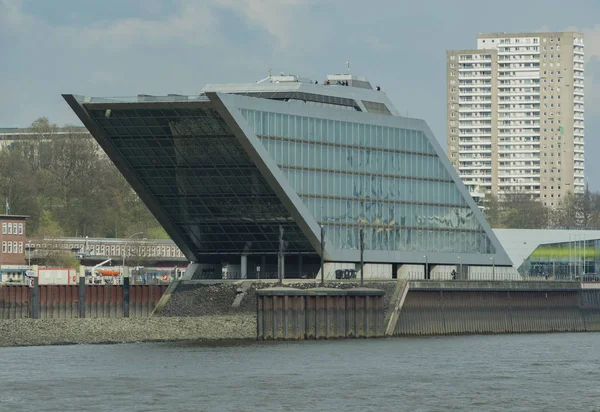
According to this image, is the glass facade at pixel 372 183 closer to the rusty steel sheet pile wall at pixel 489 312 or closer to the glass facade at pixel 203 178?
the glass facade at pixel 203 178

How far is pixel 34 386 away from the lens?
255 ft

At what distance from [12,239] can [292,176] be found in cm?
5302

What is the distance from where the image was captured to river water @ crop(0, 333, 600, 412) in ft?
238

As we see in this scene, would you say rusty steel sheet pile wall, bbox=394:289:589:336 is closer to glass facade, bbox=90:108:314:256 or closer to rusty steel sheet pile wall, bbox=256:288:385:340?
rusty steel sheet pile wall, bbox=256:288:385:340

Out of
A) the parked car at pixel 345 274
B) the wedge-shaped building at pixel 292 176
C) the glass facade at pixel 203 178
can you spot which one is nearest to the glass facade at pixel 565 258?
the wedge-shaped building at pixel 292 176

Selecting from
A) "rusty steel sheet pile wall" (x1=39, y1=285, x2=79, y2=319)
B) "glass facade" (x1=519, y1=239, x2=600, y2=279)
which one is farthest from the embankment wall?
"glass facade" (x1=519, y1=239, x2=600, y2=279)

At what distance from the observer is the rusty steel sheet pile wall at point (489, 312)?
119875 millimetres

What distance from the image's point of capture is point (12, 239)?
166625 millimetres

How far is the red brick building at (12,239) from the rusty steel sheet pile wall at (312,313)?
63524mm

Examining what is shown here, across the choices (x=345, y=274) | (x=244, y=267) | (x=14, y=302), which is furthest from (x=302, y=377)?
(x=14, y=302)

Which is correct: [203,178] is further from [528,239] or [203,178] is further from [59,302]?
[528,239]

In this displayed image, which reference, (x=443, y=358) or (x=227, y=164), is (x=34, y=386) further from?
(x=227, y=164)

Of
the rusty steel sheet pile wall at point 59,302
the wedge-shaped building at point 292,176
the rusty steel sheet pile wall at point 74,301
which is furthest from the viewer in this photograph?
the rusty steel sheet pile wall at point 59,302

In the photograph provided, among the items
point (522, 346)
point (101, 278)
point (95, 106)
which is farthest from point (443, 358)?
point (101, 278)
